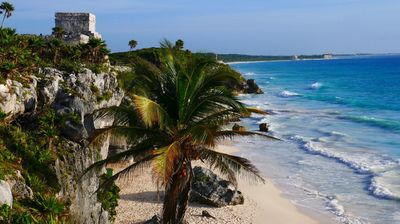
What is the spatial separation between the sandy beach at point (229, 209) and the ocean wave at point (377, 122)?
2382cm

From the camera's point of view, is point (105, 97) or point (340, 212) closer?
point (340, 212)

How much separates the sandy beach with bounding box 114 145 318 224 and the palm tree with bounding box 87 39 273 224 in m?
5.63

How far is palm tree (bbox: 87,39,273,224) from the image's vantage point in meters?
12.7

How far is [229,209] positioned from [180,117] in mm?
8325

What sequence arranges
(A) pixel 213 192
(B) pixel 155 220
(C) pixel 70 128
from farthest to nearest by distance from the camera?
(A) pixel 213 192, (B) pixel 155 220, (C) pixel 70 128

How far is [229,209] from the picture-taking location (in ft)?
65.8

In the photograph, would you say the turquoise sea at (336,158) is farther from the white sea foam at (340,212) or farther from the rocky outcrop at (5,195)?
the rocky outcrop at (5,195)

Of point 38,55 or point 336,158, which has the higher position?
point 38,55

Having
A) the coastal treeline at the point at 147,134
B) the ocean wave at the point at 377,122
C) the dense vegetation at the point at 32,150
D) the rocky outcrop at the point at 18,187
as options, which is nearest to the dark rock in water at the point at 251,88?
the ocean wave at the point at 377,122

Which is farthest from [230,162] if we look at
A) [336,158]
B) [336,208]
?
[336,158]

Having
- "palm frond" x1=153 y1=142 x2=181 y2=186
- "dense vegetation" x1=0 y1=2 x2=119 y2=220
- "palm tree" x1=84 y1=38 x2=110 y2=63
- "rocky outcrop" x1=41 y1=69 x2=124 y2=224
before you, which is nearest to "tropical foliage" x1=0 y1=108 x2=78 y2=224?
"dense vegetation" x1=0 y1=2 x2=119 y2=220

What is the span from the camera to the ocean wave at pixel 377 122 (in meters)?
42.8

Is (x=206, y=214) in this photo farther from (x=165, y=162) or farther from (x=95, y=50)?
(x=95, y=50)

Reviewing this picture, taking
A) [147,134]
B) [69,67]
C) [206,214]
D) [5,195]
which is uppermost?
[69,67]
